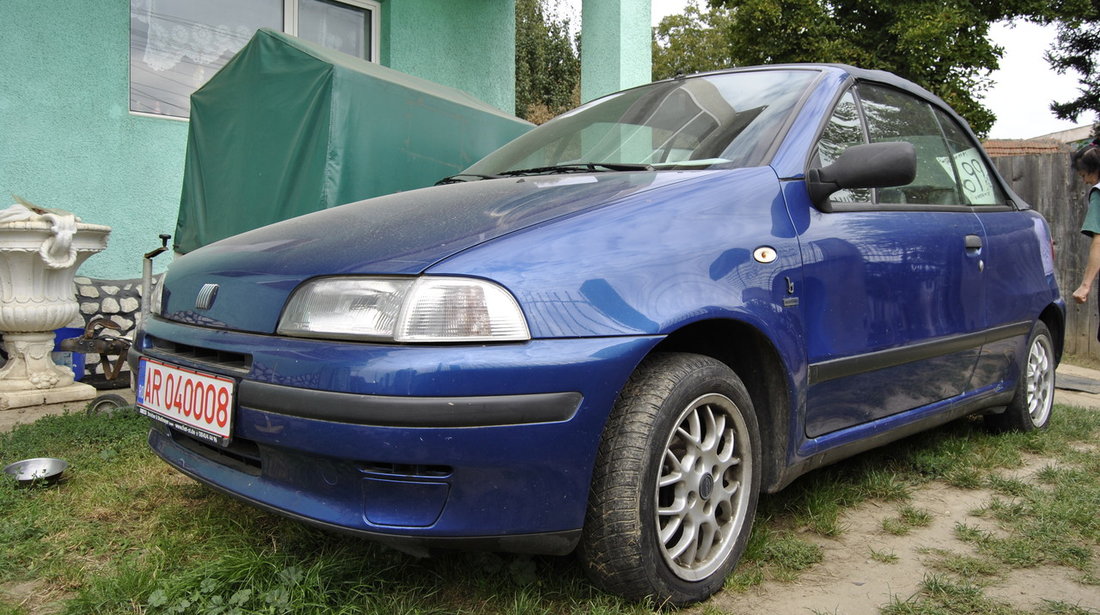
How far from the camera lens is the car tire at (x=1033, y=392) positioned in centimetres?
363

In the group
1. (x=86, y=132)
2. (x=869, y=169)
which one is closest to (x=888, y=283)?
(x=869, y=169)

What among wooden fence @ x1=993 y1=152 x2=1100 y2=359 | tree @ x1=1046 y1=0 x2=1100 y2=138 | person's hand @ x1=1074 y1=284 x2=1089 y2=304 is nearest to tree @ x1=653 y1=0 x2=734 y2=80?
tree @ x1=1046 y1=0 x2=1100 y2=138

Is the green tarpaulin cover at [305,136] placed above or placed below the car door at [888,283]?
above

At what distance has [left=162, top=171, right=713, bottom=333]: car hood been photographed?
6.03ft

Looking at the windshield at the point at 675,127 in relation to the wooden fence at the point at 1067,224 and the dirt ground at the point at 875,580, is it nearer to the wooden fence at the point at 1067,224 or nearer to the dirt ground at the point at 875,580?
the dirt ground at the point at 875,580

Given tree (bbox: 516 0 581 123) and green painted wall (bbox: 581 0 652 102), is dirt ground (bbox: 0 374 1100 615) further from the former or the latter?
tree (bbox: 516 0 581 123)

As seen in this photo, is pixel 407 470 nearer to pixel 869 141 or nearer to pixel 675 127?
pixel 675 127

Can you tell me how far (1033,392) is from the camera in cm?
379

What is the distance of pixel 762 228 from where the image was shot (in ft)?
7.13

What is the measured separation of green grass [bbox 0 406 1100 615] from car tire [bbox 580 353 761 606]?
0.37ft

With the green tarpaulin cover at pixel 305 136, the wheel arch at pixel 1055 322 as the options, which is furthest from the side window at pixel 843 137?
the green tarpaulin cover at pixel 305 136

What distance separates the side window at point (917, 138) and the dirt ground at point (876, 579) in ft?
3.63

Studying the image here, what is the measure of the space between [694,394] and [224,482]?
115 cm

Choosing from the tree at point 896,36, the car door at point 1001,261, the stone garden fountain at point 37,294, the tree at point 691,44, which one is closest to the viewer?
the car door at point 1001,261
